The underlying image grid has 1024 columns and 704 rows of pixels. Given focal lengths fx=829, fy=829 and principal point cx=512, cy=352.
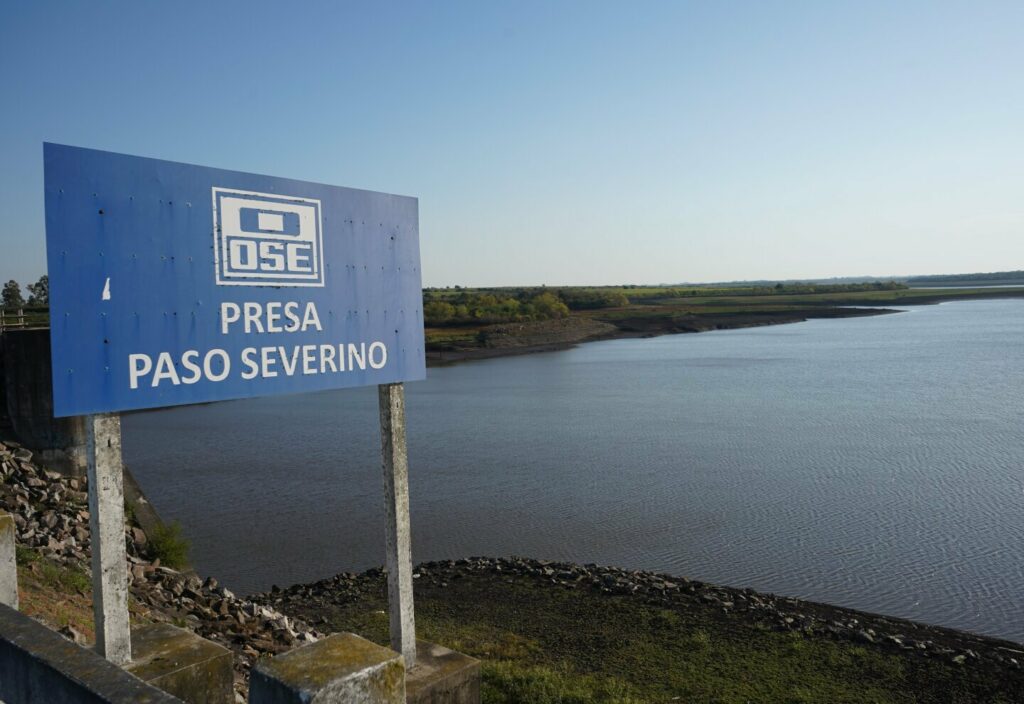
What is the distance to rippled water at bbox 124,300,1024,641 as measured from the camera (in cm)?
1317

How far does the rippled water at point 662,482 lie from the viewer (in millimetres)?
13172

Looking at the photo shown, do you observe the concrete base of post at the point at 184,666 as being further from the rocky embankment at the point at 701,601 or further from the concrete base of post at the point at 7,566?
the rocky embankment at the point at 701,601

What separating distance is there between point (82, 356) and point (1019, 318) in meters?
100

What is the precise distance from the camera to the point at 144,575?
10.2 meters

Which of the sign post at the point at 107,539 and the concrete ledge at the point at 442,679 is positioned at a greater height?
the sign post at the point at 107,539

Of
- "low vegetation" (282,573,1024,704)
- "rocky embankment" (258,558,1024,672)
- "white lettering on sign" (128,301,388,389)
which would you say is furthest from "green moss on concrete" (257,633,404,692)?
"rocky embankment" (258,558,1024,672)

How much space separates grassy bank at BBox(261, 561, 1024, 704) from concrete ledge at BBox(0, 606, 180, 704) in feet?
17.6

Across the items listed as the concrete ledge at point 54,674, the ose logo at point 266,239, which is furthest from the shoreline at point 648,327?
the concrete ledge at point 54,674

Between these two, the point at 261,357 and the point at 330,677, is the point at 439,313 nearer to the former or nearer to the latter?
the point at 261,357

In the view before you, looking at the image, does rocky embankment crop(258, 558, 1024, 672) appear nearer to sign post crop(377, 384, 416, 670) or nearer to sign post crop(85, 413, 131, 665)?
sign post crop(377, 384, 416, 670)

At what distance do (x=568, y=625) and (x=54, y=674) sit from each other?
8189mm

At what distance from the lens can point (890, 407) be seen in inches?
1167

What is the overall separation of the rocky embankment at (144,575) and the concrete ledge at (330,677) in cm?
359

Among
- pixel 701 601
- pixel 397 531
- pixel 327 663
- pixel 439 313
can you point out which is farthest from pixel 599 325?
pixel 327 663
